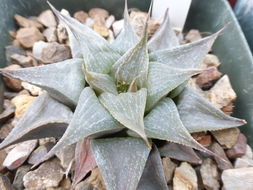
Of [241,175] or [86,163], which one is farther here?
[241,175]

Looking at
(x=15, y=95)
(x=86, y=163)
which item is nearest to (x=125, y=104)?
(x=86, y=163)

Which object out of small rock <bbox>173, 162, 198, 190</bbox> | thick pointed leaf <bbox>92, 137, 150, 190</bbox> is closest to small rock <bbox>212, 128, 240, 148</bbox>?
small rock <bbox>173, 162, 198, 190</bbox>

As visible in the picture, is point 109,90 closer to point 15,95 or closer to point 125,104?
point 125,104

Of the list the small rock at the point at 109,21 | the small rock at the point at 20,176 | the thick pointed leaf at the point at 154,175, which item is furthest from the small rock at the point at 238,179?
the small rock at the point at 109,21

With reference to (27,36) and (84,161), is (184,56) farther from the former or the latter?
(27,36)

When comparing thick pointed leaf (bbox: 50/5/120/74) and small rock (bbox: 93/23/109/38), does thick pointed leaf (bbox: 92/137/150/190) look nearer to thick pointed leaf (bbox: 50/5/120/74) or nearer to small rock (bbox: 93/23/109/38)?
thick pointed leaf (bbox: 50/5/120/74)

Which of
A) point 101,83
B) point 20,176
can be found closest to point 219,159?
point 101,83
